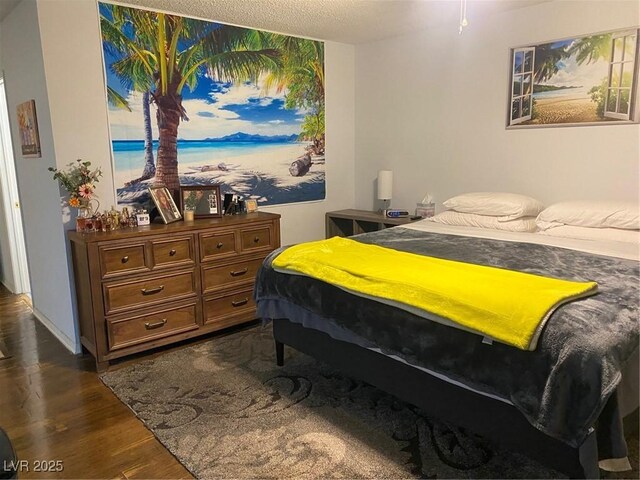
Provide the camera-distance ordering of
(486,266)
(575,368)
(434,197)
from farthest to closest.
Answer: (434,197)
(486,266)
(575,368)

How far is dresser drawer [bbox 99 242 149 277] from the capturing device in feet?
9.27

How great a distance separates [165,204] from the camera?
3.31m

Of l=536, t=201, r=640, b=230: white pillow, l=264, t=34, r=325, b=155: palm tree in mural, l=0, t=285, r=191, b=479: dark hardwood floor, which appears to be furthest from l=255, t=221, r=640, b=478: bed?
l=264, t=34, r=325, b=155: palm tree in mural

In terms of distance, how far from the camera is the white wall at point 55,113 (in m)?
2.87

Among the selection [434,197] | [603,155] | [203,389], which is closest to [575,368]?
[203,389]

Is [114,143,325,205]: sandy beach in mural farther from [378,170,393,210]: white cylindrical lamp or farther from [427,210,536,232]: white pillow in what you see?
[427,210,536,232]: white pillow

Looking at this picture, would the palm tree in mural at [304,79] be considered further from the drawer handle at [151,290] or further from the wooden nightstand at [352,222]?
the drawer handle at [151,290]

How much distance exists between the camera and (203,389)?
2639mm

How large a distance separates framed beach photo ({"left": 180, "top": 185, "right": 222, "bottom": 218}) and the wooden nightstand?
1347 millimetres

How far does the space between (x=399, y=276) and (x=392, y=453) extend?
797 mm

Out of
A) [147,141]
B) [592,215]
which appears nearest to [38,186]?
[147,141]

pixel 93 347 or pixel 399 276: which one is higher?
pixel 399 276

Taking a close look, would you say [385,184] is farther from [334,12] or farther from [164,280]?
[164,280]

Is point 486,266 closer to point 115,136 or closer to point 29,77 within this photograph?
point 115,136
